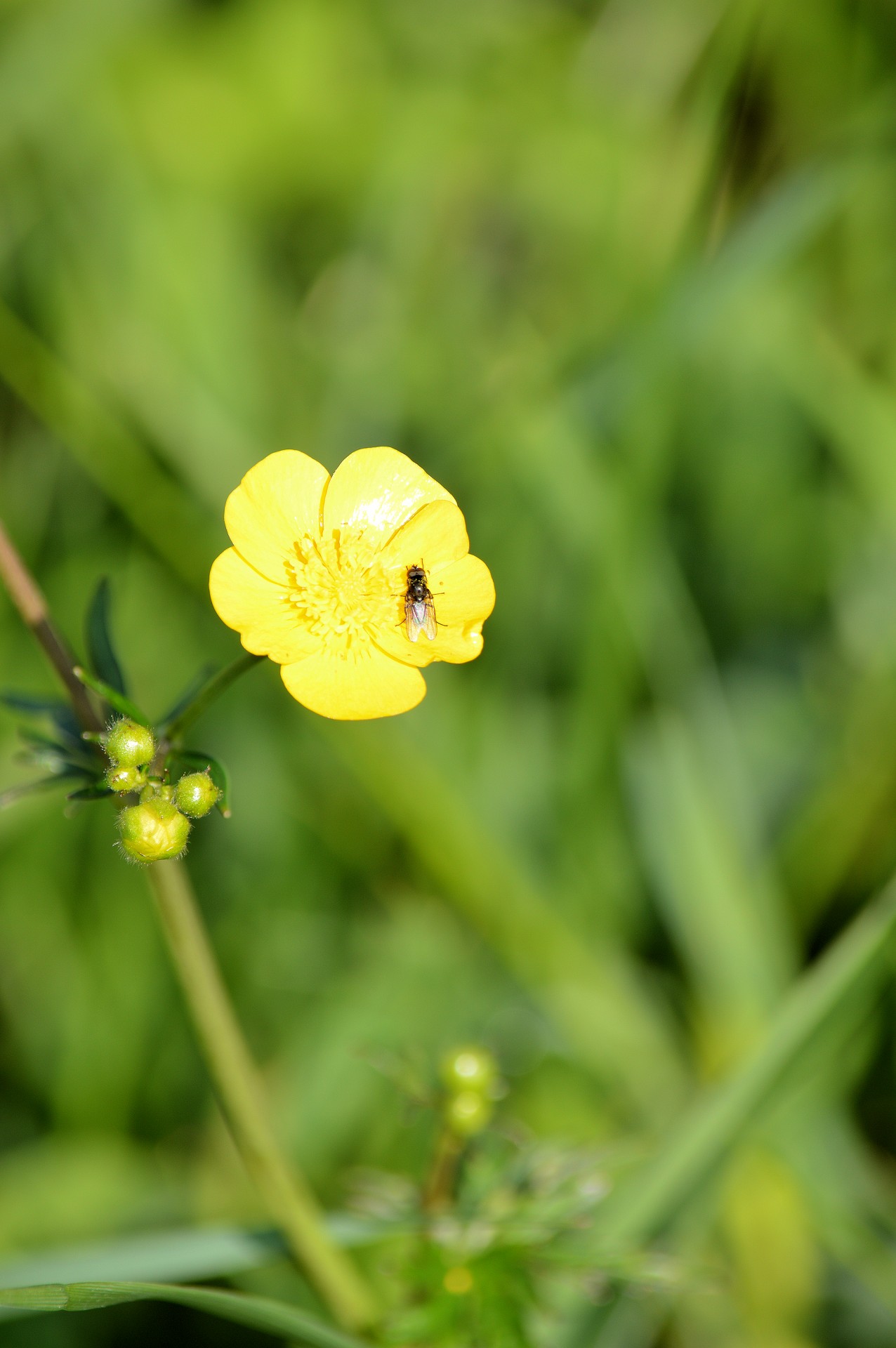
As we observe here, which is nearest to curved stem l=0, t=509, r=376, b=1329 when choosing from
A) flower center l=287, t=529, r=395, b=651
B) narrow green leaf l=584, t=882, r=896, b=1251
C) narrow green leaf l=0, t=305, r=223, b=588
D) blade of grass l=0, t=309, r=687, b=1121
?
flower center l=287, t=529, r=395, b=651

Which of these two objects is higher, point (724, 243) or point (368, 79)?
point (368, 79)

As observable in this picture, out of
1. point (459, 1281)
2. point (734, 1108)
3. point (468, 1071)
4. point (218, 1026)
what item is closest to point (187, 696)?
point (218, 1026)

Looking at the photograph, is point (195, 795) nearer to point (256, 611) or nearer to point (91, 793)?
point (91, 793)

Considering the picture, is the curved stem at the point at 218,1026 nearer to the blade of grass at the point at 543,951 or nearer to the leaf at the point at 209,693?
the leaf at the point at 209,693

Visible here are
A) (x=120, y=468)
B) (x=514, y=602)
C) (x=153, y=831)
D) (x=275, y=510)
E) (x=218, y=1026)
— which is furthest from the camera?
(x=514, y=602)

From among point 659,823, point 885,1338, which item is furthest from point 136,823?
point 885,1338

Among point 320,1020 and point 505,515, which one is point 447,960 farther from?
point 505,515

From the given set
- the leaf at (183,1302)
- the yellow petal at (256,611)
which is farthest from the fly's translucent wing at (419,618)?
the leaf at (183,1302)
